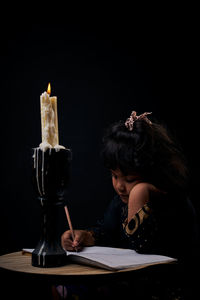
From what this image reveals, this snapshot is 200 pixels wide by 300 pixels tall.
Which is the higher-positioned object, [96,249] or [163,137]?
[163,137]

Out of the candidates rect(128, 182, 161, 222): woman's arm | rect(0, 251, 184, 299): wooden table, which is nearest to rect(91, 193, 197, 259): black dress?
rect(128, 182, 161, 222): woman's arm

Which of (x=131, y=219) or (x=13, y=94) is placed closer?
(x=131, y=219)

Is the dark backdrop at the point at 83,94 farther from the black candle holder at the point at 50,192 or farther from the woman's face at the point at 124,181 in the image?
the black candle holder at the point at 50,192

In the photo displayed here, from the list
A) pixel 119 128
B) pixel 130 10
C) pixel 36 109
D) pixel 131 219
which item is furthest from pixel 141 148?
pixel 130 10

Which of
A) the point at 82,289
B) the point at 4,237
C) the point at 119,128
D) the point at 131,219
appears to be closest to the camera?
the point at 131,219

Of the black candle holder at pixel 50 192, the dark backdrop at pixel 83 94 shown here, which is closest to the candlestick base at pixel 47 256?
the black candle holder at pixel 50 192

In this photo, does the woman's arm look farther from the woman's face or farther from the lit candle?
the lit candle

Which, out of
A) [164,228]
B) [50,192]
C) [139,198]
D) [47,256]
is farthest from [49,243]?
[164,228]

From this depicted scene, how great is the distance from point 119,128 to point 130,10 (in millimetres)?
692

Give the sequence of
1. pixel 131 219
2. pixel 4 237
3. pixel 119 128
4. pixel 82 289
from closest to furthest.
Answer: pixel 131 219, pixel 82 289, pixel 119 128, pixel 4 237

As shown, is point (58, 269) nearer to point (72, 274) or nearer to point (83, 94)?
point (72, 274)

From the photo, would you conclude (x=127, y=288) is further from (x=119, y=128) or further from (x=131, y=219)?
(x=119, y=128)

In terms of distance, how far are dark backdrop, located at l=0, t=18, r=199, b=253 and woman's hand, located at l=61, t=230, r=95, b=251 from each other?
39 centimetres

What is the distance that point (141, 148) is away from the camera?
4.54 ft
